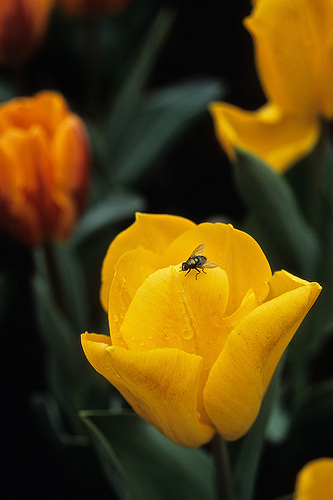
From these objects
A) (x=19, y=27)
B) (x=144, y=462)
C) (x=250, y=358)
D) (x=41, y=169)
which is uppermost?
(x=19, y=27)

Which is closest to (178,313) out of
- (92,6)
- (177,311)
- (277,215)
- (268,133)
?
→ (177,311)

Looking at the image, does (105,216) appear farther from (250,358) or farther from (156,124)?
(250,358)

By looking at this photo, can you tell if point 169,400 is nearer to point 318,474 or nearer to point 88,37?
point 318,474

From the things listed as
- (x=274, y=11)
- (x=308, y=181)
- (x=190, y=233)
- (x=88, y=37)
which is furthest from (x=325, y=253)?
(x=88, y=37)

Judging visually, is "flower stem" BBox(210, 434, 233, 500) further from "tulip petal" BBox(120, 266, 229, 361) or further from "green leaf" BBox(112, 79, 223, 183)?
"green leaf" BBox(112, 79, 223, 183)

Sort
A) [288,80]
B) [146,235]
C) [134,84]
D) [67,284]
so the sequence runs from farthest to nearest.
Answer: [134,84]
[67,284]
[288,80]
[146,235]

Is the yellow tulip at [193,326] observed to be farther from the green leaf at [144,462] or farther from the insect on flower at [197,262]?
the green leaf at [144,462]
